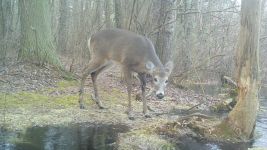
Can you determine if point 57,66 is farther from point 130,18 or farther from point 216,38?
point 216,38

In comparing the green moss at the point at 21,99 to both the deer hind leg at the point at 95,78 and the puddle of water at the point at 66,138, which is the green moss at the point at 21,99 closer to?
the deer hind leg at the point at 95,78

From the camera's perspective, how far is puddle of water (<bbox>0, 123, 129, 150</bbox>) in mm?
→ 6438

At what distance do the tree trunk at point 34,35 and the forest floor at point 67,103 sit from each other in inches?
12.8

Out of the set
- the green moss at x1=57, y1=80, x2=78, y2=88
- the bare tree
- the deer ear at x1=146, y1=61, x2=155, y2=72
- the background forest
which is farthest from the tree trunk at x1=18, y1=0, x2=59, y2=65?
the bare tree

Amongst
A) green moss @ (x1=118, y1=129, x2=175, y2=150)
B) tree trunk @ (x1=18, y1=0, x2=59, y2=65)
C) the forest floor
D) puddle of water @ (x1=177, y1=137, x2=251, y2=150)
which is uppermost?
tree trunk @ (x1=18, y1=0, x2=59, y2=65)

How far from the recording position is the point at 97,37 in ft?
31.7

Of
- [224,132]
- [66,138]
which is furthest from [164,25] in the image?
[66,138]

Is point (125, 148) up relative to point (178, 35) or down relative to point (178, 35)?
down

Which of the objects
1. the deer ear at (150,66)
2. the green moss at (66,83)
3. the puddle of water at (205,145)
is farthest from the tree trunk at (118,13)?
the puddle of water at (205,145)

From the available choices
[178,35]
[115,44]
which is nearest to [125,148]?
[115,44]

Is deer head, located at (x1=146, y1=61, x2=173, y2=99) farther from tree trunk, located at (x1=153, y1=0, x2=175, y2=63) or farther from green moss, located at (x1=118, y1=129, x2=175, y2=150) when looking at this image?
tree trunk, located at (x1=153, y1=0, x2=175, y2=63)

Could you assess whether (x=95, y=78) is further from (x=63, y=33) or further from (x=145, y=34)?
(x=63, y=33)

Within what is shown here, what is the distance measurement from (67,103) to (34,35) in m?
3.04

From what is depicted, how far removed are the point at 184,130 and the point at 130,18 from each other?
5.54 metres
